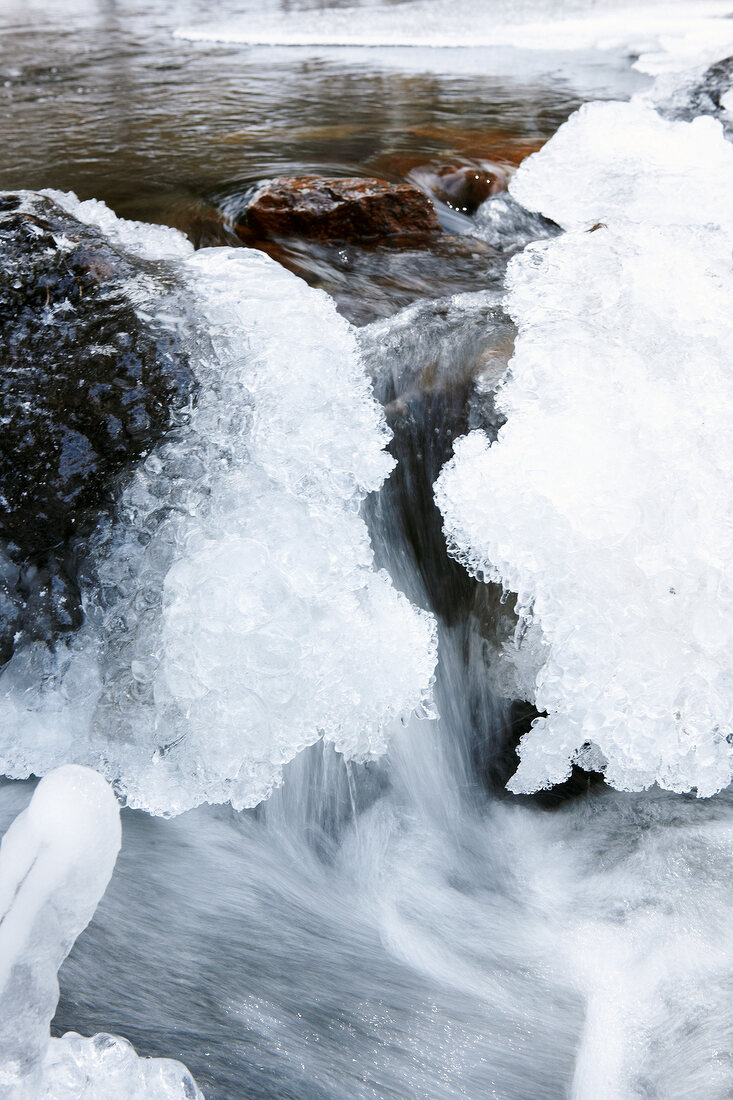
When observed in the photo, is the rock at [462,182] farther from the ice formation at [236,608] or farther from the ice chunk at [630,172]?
the ice formation at [236,608]

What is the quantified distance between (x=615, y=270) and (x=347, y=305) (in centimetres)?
96

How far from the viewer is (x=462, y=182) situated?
3.87 metres

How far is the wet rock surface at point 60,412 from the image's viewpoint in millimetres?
1829

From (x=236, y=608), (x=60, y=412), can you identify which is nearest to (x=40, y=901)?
(x=236, y=608)

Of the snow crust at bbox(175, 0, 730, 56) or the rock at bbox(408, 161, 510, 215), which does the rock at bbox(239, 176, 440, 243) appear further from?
the snow crust at bbox(175, 0, 730, 56)

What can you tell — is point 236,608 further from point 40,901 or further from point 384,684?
point 40,901

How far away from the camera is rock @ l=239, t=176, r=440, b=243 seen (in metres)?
3.12

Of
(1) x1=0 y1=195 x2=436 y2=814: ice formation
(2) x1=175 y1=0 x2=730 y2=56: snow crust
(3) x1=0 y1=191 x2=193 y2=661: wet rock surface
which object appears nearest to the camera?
(1) x1=0 y1=195 x2=436 y2=814: ice formation

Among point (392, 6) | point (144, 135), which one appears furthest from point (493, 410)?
point (392, 6)

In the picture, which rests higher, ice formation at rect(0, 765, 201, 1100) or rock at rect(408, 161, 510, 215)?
rock at rect(408, 161, 510, 215)

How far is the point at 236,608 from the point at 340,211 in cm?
212

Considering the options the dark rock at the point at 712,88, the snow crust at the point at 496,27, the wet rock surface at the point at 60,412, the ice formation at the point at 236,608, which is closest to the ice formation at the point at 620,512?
the ice formation at the point at 236,608

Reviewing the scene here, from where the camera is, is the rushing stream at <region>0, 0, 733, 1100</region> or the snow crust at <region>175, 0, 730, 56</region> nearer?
the rushing stream at <region>0, 0, 733, 1100</region>

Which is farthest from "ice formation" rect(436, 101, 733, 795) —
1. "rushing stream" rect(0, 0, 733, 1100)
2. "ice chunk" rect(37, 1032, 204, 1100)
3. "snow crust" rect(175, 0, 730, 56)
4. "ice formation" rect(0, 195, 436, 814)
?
"snow crust" rect(175, 0, 730, 56)
